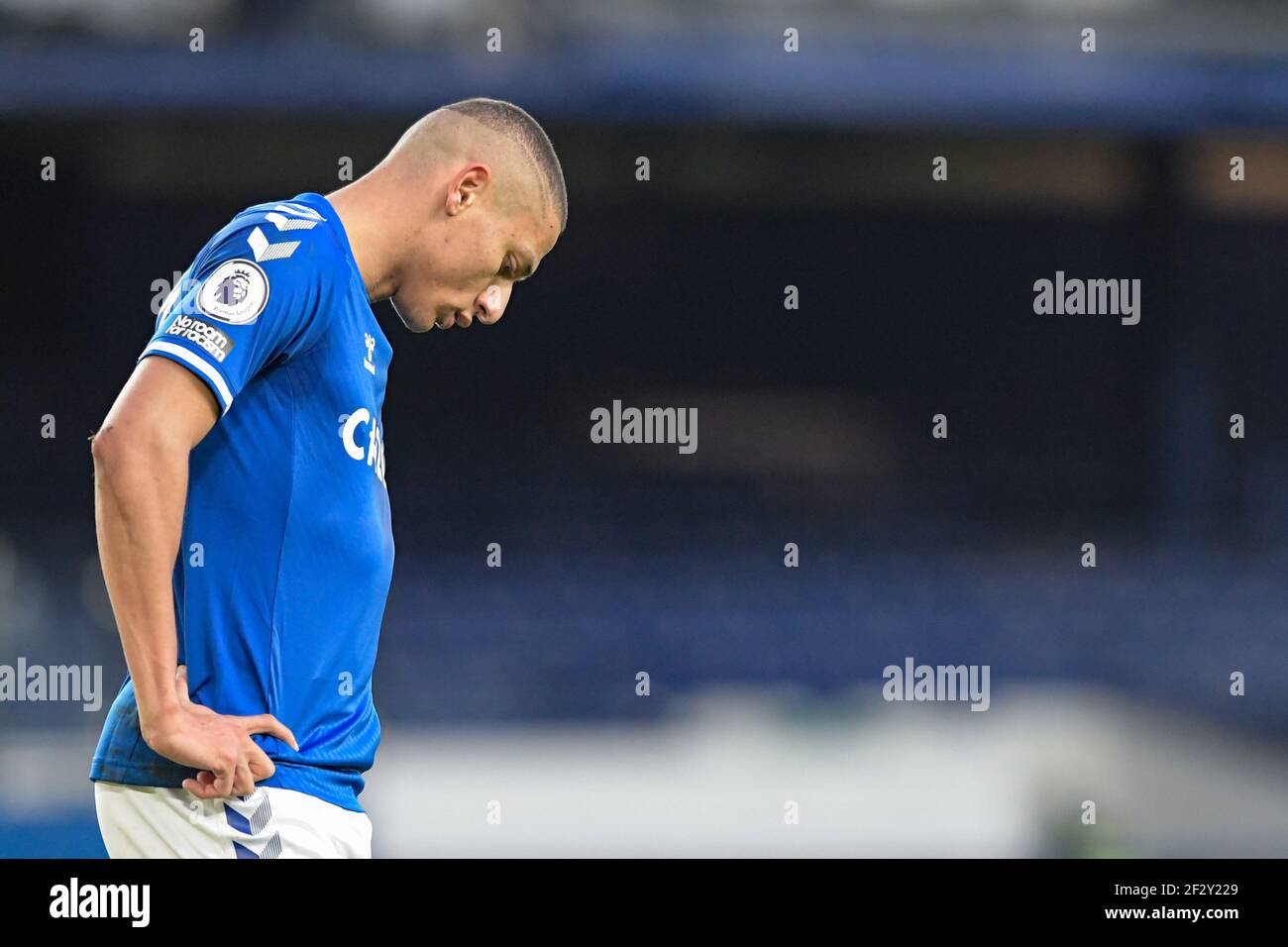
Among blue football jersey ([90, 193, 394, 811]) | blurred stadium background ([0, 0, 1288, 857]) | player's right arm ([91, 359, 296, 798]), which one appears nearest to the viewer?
player's right arm ([91, 359, 296, 798])

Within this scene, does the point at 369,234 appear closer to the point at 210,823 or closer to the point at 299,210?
the point at 299,210

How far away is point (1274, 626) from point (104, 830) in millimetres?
8851

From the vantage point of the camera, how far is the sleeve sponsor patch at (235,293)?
1176 mm

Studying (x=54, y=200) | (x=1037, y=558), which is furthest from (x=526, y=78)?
(x=1037, y=558)

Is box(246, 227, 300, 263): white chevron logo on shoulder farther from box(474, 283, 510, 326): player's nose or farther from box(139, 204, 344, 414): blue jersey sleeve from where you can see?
box(474, 283, 510, 326): player's nose

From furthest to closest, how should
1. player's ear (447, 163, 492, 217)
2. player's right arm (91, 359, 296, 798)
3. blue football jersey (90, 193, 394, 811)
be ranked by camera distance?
1. player's ear (447, 163, 492, 217)
2. blue football jersey (90, 193, 394, 811)
3. player's right arm (91, 359, 296, 798)

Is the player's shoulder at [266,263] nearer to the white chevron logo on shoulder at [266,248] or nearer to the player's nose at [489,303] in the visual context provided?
the white chevron logo on shoulder at [266,248]

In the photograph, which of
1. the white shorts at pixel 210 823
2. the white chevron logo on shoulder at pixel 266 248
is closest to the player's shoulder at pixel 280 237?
the white chevron logo on shoulder at pixel 266 248

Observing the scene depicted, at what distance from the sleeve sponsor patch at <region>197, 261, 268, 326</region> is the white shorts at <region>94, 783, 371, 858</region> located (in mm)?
430

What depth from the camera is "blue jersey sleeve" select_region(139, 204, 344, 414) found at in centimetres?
116

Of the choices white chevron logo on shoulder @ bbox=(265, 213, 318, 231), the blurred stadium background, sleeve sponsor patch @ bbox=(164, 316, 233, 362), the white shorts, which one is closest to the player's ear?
white chevron logo on shoulder @ bbox=(265, 213, 318, 231)

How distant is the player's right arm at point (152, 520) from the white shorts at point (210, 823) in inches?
3.3

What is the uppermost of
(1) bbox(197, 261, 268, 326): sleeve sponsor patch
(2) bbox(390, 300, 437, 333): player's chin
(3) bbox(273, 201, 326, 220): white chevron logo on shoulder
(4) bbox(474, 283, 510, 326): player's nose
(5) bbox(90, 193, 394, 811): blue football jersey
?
(3) bbox(273, 201, 326, 220): white chevron logo on shoulder

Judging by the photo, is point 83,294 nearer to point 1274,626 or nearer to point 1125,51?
point 1125,51
